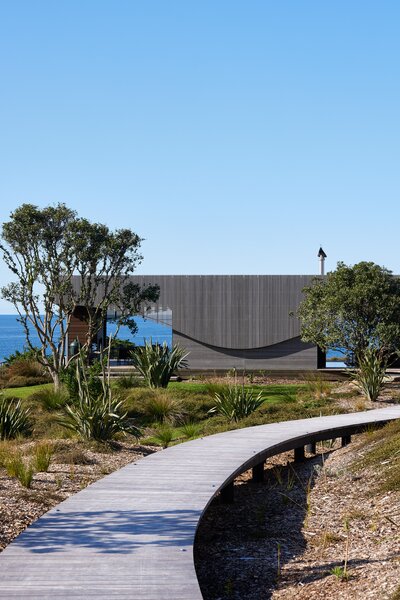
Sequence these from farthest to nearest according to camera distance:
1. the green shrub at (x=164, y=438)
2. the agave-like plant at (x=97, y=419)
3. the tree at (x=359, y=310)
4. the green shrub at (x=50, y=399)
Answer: the tree at (x=359, y=310), the green shrub at (x=50, y=399), the green shrub at (x=164, y=438), the agave-like plant at (x=97, y=419)

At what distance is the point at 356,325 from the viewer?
20.9 meters

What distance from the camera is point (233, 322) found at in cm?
2803

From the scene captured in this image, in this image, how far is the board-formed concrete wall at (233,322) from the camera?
27750mm

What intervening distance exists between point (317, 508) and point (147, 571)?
3826 mm

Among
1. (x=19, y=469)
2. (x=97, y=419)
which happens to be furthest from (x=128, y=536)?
(x=97, y=419)

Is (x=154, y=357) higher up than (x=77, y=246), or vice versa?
(x=77, y=246)

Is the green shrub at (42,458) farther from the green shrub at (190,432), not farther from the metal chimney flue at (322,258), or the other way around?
the metal chimney flue at (322,258)

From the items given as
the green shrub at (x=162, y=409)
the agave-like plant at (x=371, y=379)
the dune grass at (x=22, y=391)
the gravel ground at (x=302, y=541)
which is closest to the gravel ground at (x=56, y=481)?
the gravel ground at (x=302, y=541)

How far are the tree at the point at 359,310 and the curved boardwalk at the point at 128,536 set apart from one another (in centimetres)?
1100

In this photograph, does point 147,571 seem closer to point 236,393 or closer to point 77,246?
point 236,393

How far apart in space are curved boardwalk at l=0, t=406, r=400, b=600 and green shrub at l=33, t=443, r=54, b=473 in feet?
3.90

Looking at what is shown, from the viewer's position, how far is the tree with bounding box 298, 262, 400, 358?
2045 centimetres

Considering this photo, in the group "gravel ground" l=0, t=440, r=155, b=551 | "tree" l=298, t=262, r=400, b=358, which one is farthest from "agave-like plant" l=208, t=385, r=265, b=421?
"tree" l=298, t=262, r=400, b=358

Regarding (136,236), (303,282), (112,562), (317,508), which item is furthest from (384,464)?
(303,282)
